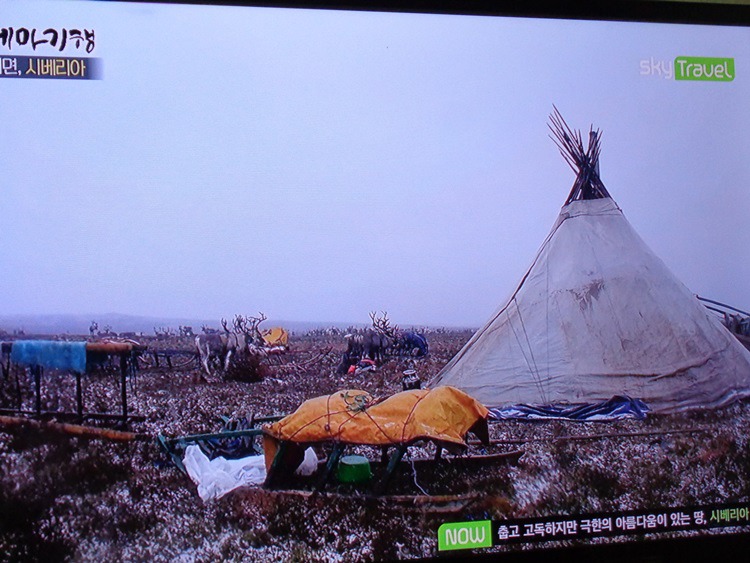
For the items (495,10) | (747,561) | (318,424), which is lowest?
(747,561)

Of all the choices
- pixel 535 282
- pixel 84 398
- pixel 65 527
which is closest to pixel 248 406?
pixel 84 398

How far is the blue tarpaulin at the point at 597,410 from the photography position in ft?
6.86

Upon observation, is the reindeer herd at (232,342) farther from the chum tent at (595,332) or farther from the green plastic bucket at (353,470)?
the chum tent at (595,332)

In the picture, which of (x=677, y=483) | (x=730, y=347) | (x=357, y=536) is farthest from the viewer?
(x=730, y=347)

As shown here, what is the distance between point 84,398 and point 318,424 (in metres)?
0.71

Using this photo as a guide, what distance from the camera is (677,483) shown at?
2.07 m

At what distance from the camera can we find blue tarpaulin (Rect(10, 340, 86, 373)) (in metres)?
1.84

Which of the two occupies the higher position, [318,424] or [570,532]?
[318,424]

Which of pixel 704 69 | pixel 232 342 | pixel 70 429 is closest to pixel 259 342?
pixel 232 342

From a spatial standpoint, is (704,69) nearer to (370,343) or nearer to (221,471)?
(370,343)

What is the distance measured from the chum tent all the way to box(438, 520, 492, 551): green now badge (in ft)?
1.23

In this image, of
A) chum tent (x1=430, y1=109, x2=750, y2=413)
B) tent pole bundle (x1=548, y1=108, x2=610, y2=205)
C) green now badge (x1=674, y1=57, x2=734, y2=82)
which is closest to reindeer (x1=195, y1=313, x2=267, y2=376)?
chum tent (x1=430, y1=109, x2=750, y2=413)

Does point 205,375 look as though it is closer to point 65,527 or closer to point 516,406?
point 65,527

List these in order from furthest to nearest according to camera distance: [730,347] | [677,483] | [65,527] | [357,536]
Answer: [730,347], [677,483], [357,536], [65,527]
